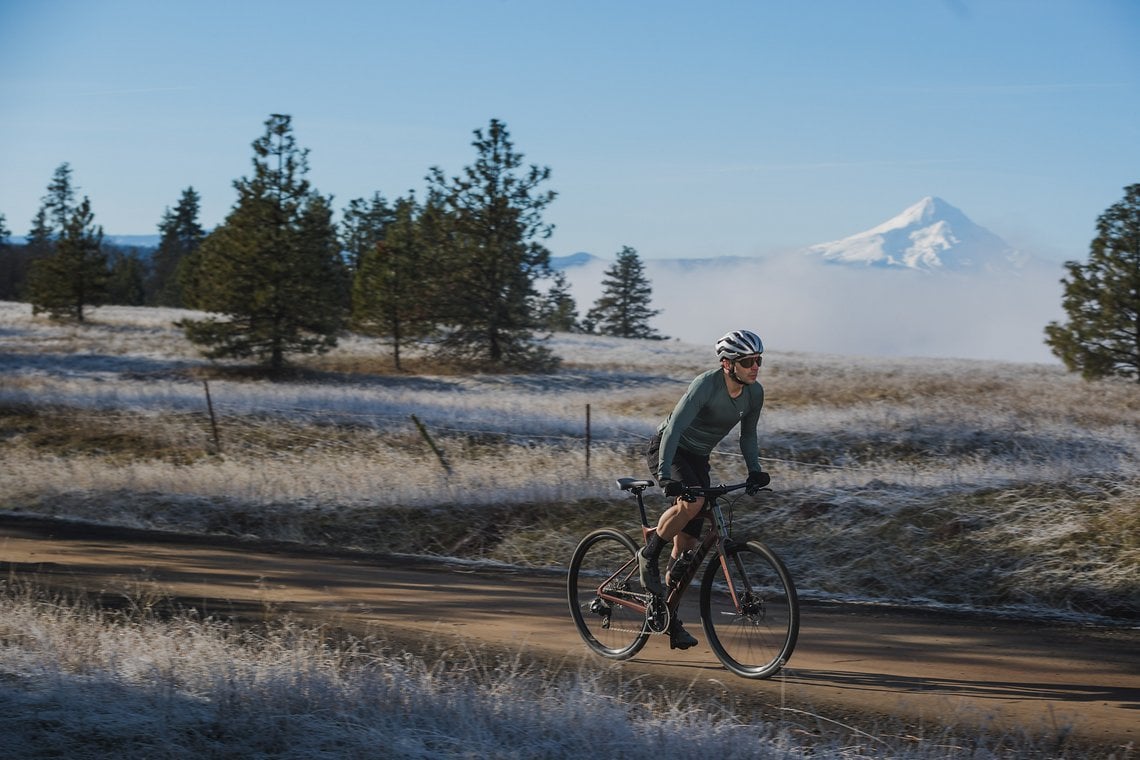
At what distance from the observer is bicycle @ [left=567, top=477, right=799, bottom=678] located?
22.1ft

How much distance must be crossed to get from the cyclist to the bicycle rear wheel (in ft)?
0.94

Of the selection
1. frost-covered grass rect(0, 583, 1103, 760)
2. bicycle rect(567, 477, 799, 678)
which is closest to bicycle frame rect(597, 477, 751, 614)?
bicycle rect(567, 477, 799, 678)

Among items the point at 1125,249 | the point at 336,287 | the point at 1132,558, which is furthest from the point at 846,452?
the point at 336,287

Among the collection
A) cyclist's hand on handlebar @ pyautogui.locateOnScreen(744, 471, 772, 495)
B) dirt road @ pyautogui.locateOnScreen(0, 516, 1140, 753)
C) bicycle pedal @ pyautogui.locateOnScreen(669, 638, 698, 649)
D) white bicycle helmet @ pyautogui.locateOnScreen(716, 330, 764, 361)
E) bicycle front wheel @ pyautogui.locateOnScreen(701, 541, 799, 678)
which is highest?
white bicycle helmet @ pyautogui.locateOnScreen(716, 330, 764, 361)

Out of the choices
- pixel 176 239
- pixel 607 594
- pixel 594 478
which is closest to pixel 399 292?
pixel 594 478

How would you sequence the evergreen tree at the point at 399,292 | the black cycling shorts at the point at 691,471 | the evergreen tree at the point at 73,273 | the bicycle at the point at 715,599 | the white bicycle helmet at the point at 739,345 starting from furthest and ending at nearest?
the evergreen tree at the point at 73,273 → the evergreen tree at the point at 399,292 → the black cycling shorts at the point at 691,471 → the bicycle at the point at 715,599 → the white bicycle helmet at the point at 739,345

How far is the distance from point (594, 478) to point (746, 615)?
7840mm

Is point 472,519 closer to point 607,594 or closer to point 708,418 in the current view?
point 607,594

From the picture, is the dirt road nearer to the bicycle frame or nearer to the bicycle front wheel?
the bicycle front wheel

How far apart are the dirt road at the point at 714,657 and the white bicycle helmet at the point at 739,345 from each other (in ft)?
6.98

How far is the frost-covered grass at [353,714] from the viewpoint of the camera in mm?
5176

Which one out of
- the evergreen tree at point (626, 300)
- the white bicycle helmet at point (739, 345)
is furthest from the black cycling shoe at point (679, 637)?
the evergreen tree at point (626, 300)

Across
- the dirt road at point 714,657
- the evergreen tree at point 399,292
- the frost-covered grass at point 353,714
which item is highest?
the evergreen tree at point 399,292

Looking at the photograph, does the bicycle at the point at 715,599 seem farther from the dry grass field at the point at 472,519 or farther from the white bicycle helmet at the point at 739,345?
the white bicycle helmet at the point at 739,345
